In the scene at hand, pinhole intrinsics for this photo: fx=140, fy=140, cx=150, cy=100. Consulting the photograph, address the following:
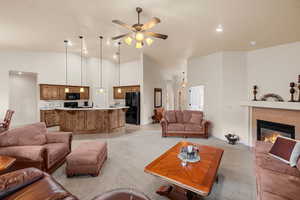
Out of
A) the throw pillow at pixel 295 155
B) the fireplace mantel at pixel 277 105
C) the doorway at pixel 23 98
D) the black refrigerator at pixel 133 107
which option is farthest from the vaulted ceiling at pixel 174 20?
the doorway at pixel 23 98

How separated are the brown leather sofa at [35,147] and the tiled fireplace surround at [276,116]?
17.1ft

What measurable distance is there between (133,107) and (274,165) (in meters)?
5.93

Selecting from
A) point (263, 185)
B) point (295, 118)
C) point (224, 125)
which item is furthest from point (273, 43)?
point (263, 185)

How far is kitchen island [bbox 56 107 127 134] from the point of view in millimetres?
5340

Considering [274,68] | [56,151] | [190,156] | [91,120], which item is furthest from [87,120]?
[274,68]

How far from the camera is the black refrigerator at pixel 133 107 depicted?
715 centimetres

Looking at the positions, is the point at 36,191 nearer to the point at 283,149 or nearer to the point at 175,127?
the point at 283,149

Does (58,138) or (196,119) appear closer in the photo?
(58,138)

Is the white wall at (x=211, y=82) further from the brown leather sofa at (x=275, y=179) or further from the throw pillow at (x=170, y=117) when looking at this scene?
the brown leather sofa at (x=275, y=179)

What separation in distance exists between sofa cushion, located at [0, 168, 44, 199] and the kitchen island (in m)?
3.92

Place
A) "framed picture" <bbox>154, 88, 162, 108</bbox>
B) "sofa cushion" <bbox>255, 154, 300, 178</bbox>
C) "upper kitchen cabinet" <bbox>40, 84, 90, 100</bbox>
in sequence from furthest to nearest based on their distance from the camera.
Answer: "framed picture" <bbox>154, 88, 162, 108</bbox> < "upper kitchen cabinet" <bbox>40, 84, 90, 100</bbox> < "sofa cushion" <bbox>255, 154, 300, 178</bbox>

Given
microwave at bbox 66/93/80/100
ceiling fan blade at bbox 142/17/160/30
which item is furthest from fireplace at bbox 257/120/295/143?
microwave at bbox 66/93/80/100

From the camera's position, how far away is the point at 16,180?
4.69ft

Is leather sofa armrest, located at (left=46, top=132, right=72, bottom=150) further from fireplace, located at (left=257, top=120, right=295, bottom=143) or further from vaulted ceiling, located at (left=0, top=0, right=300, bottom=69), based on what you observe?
fireplace, located at (left=257, top=120, right=295, bottom=143)
